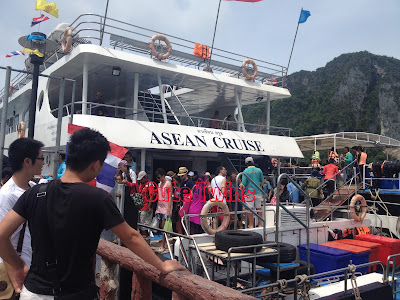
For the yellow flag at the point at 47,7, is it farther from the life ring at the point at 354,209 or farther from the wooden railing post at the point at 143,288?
the life ring at the point at 354,209

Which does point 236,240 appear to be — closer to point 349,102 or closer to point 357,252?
point 357,252

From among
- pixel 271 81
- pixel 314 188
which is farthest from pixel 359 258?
pixel 271 81

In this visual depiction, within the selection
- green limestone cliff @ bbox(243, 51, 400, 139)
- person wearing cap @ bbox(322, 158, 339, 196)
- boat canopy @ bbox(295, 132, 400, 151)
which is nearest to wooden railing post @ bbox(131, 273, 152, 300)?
person wearing cap @ bbox(322, 158, 339, 196)

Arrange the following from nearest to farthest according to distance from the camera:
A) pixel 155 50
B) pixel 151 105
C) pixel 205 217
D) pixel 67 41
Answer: pixel 205 217
pixel 67 41
pixel 155 50
pixel 151 105

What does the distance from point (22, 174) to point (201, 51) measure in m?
12.3

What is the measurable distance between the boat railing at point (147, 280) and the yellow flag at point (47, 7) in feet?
28.0

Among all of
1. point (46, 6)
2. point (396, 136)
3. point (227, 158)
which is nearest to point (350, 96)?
point (396, 136)

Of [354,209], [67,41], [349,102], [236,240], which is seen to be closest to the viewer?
[236,240]

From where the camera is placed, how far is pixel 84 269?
6.66 ft

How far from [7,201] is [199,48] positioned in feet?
41.1

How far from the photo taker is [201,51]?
14406 millimetres

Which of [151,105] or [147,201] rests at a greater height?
[151,105]

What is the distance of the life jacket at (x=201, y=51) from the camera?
1428 centimetres

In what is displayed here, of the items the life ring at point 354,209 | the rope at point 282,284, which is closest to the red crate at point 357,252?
the life ring at point 354,209
